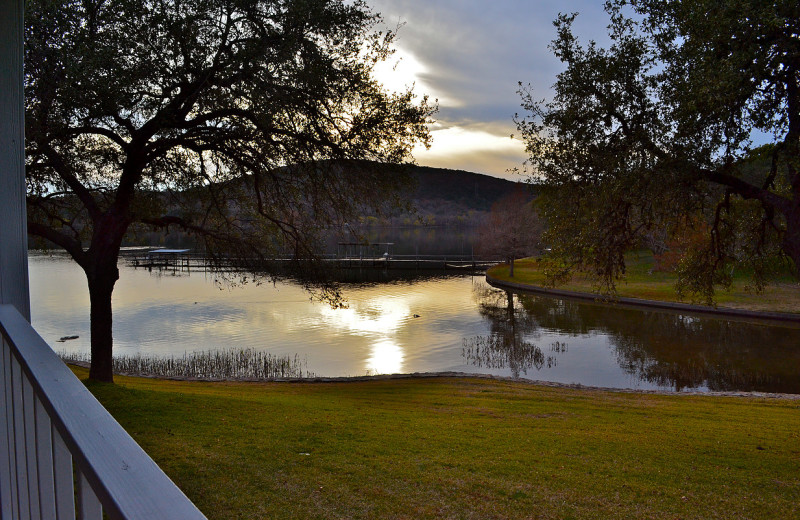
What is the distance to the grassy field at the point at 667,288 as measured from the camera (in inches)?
1417

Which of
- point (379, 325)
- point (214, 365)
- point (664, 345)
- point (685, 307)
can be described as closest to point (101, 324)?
point (214, 365)

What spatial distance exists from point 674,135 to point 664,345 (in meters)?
19.3

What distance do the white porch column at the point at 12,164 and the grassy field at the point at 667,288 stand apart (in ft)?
81.4

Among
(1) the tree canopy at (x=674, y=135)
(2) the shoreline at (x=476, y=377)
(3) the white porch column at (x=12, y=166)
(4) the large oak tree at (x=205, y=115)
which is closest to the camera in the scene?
(3) the white porch column at (x=12, y=166)

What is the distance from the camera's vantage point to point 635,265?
193ft

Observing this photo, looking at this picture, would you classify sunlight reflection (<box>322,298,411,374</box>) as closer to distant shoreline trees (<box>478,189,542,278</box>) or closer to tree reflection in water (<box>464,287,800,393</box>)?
tree reflection in water (<box>464,287,800,393</box>)

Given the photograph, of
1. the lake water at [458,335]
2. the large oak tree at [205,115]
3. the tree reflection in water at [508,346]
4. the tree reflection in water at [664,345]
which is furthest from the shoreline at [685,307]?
the large oak tree at [205,115]

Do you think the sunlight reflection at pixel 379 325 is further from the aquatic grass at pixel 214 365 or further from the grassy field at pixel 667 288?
the grassy field at pixel 667 288

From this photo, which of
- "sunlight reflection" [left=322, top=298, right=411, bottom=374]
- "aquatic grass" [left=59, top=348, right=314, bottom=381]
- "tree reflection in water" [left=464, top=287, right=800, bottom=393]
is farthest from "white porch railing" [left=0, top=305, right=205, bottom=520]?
"tree reflection in water" [left=464, top=287, right=800, bottom=393]

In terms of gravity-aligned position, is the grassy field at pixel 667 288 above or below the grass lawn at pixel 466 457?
below

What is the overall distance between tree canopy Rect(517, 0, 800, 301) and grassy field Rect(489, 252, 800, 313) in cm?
1346

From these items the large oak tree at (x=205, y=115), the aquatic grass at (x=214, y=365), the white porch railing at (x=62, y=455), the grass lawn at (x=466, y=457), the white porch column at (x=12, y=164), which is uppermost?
the large oak tree at (x=205, y=115)

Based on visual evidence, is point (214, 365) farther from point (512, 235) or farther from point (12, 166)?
point (512, 235)

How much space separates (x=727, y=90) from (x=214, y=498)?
8.95 meters
